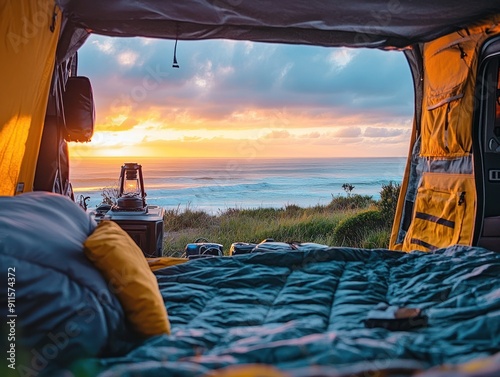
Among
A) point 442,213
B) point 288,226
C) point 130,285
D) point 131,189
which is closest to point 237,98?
point 288,226

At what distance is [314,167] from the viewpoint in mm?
19578

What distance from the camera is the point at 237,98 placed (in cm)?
1045

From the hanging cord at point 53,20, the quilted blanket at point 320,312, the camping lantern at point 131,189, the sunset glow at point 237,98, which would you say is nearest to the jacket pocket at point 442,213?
the quilted blanket at point 320,312

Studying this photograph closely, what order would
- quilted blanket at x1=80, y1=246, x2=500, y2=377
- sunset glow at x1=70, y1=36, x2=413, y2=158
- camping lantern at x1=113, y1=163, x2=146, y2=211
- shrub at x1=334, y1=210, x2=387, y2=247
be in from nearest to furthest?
quilted blanket at x1=80, y1=246, x2=500, y2=377
camping lantern at x1=113, y1=163, x2=146, y2=211
sunset glow at x1=70, y1=36, x2=413, y2=158
shrub at x1=334, y1=210, x2=387, y2=247

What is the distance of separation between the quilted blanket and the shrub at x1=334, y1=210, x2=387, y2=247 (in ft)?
13.1

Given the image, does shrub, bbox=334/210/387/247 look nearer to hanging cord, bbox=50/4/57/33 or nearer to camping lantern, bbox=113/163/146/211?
camping lantern, bbox=113/163/146/211

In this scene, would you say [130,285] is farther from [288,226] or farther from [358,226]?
[288,226]

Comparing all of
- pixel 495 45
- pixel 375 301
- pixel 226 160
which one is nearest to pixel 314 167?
pixel 226 160

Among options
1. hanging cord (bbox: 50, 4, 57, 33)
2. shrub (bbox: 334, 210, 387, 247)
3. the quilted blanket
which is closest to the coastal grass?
shrub (bbox: 334, 210, 387, 247)

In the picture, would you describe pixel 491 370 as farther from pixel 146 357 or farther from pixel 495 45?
pixel 495 45

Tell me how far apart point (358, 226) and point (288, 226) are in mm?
1348

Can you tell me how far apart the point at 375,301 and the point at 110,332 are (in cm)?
98

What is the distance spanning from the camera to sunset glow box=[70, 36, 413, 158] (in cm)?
533

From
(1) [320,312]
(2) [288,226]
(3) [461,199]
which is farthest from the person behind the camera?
(2) [288,226]
